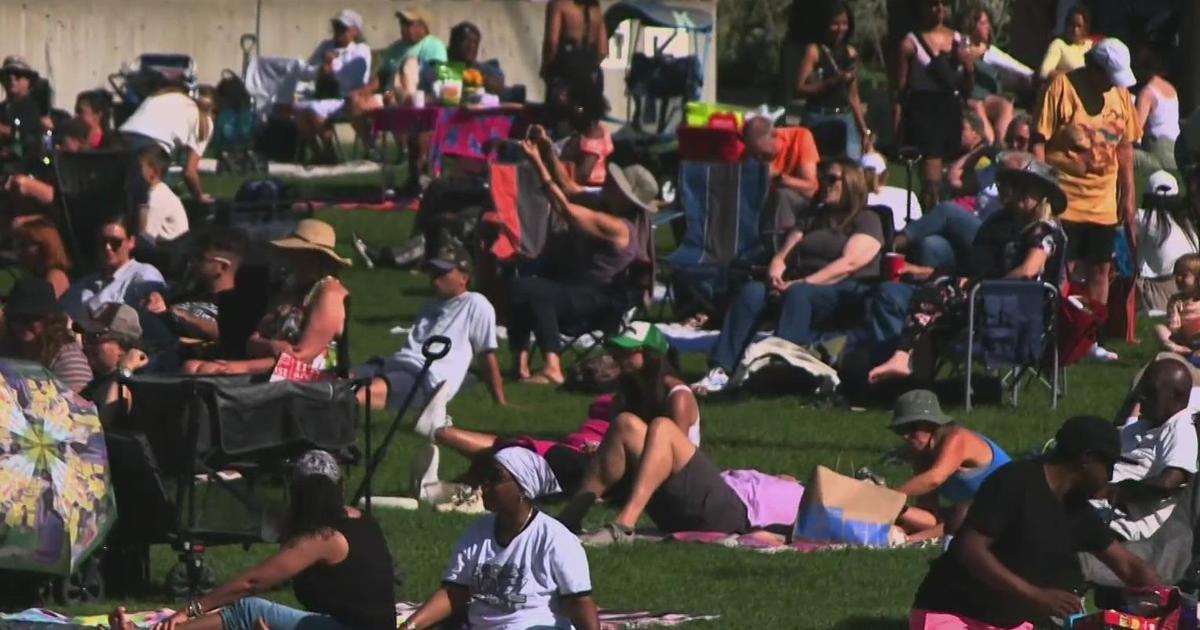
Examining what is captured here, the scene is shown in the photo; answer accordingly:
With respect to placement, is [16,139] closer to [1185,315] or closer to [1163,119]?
[1163,119]

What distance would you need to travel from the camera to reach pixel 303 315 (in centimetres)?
1234

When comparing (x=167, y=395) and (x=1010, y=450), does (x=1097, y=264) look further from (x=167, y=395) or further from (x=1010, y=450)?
(x=167, y=395)

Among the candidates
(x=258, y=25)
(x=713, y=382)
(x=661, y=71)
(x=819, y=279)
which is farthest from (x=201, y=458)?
(x=258, y=25)

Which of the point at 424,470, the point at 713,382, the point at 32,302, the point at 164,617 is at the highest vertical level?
the point at 32,302

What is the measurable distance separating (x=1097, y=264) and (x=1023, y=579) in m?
7.69

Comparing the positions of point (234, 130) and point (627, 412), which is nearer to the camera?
point (627, 412)

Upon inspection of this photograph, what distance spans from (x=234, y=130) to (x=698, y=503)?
45.3 feet

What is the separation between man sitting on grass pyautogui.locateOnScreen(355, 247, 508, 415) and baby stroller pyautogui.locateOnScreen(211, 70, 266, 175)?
33.1 ft

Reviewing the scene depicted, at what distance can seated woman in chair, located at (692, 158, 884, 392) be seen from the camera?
15.0 meters

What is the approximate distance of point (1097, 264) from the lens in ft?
51.6

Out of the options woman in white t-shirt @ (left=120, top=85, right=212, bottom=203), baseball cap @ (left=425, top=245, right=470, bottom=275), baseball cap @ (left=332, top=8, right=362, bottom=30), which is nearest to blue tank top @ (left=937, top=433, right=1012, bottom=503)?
baseball cap @ (left=425, top=245, right=470, bottom=275)

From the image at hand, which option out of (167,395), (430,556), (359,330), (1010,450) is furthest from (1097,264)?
(167,395)

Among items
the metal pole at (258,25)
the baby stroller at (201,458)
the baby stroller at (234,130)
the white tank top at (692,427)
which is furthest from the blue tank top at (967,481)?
the metal pole at (258,25)

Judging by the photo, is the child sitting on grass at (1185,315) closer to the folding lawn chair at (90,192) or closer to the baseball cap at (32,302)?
the baseball cap at (32,302)
